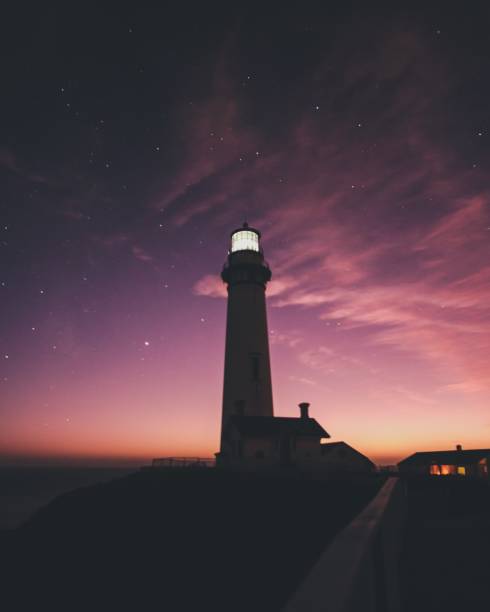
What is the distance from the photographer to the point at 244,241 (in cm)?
3703

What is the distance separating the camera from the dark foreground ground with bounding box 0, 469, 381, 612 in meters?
11.4

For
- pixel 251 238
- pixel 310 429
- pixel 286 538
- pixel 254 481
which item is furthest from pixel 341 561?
pixel 251 238

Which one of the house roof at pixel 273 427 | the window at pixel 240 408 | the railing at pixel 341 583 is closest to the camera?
the railing at pixel 341 583

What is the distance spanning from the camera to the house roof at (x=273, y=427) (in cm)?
2941

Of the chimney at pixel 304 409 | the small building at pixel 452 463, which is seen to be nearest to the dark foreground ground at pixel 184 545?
the chimney at pixel 304 409

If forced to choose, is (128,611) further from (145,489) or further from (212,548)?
(145,489)

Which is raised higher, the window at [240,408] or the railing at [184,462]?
the window at [240,408]

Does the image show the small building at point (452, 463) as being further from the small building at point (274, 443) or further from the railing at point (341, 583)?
the railing at point (341, 583)

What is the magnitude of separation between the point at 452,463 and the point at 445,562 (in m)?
40.2

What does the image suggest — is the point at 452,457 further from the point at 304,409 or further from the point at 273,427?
the point at 273,427

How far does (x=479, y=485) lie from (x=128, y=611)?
61.8 feet

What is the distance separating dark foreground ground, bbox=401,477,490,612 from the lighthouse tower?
1826cm

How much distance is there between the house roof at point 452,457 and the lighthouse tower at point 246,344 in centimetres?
2131

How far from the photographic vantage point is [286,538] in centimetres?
1345
